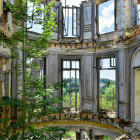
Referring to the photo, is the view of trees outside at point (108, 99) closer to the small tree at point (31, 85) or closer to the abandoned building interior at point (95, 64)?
the abandoned building interior at point (95, 64)

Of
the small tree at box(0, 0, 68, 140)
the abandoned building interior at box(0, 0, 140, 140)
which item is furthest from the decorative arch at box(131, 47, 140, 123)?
the small tree at box(0, 0, 68, 140)

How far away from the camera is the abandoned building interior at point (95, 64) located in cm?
688

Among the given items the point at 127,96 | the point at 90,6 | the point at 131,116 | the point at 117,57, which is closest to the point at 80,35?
the point at 90,6

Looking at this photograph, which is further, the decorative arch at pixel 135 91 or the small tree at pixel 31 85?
the decorative arch at pixel 135 91

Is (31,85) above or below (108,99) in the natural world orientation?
above

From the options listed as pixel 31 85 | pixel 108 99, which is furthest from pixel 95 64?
pixel 31 85

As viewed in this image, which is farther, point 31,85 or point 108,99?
point 108,99

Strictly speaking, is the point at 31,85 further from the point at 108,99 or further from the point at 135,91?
the point at 108,99

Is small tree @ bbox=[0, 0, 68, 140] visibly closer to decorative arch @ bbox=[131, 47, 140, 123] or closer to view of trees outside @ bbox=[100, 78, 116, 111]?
decorative arch @ bbox=[131, 47, 140, 123]

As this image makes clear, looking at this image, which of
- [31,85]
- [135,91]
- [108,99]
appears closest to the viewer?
[31,85]

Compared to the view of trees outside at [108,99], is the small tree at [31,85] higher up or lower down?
higher up

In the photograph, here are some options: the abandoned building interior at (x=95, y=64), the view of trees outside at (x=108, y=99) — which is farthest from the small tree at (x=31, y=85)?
the view of trees outside at (x=108, y=99)

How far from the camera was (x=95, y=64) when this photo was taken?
8.88 meters

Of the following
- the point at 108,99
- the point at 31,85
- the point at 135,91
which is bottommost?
the point at 108,99
